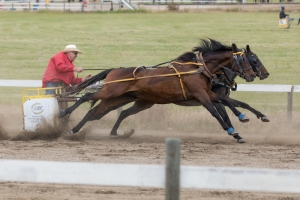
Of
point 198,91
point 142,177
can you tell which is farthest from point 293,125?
point 142,177

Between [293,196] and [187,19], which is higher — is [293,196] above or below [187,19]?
below

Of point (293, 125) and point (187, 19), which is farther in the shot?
point (187, 19)

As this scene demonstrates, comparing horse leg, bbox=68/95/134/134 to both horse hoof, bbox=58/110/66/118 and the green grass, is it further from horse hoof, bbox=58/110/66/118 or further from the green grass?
the green grass

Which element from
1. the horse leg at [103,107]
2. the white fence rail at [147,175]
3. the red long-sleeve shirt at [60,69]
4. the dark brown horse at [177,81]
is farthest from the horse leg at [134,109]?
the white fence rail at [147,175]

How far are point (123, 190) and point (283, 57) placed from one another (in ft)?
57.5

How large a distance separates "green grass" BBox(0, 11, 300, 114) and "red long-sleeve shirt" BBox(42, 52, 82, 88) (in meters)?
4.45

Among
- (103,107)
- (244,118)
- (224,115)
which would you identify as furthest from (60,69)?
(244,118)

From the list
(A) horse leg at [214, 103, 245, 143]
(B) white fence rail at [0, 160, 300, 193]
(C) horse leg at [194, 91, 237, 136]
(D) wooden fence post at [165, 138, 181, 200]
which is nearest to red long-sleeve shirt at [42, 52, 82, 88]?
(C) horse leg at [194, 91, 237, 136]

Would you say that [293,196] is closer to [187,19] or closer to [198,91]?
[198,91]

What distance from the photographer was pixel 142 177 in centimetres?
436

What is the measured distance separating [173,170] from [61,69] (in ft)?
23.6

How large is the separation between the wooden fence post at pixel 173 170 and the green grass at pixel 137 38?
32.9ft

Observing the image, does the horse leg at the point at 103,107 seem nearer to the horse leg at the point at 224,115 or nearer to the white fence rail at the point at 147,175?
the horse leg at the point at 224,115

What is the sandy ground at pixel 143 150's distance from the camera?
6.73 meters
